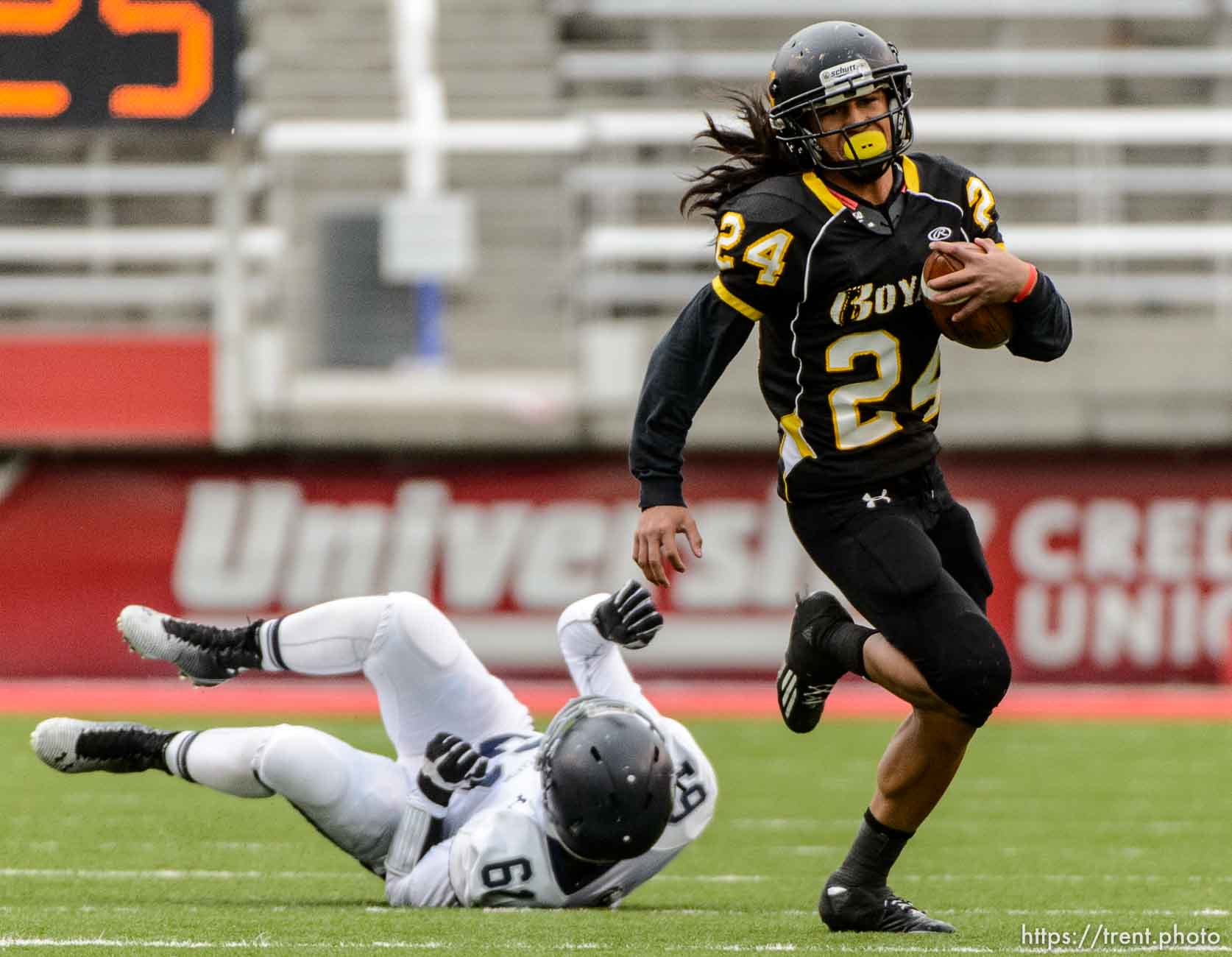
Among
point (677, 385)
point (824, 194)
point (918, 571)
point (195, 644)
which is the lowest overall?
point (195, 644)

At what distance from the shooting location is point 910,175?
410cm

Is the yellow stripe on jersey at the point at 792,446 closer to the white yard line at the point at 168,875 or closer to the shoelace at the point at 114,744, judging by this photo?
the shoelace at the point at 114,744

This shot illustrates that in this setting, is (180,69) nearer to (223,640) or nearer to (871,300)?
(223,640)

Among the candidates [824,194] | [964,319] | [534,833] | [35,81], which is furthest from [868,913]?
[35,81]

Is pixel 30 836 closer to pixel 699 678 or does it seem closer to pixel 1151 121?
pixel 699 678

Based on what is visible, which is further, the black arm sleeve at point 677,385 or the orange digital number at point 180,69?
the orange digital number at point 180,69

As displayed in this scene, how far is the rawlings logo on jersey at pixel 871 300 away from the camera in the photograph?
13.0 ft

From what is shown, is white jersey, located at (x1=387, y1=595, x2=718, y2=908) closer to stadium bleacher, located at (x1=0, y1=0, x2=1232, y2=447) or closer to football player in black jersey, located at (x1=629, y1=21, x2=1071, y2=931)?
football player in black jersey, located at (x1=629, y1=21, x2=1071, y2=931)

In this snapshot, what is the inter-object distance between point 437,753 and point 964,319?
1.42 metres

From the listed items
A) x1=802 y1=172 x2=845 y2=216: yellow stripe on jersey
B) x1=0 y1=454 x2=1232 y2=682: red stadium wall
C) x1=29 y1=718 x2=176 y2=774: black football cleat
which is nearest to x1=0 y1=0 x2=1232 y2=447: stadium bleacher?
x1=0 y1=454 x2=1232 y2=682: red stadium wall

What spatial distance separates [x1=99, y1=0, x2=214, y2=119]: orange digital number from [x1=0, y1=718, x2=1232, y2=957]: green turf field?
267 cm

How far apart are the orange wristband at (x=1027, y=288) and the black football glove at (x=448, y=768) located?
4.79 ft

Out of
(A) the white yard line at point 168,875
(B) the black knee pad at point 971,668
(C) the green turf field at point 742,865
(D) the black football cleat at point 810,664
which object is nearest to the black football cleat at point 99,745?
(C) the green turf field at point 742,865

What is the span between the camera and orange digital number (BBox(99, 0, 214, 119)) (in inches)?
318
